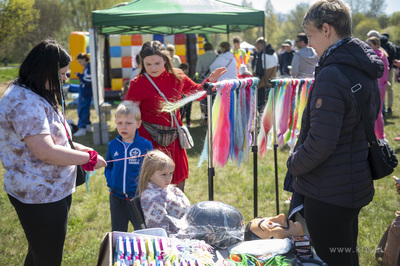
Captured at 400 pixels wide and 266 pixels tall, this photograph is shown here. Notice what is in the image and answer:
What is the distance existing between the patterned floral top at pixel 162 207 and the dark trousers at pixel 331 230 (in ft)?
2.31

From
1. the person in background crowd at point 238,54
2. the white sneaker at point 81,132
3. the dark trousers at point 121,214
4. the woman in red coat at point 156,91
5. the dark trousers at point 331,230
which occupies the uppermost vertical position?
the person in background crowd at point 238,54

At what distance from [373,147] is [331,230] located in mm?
468

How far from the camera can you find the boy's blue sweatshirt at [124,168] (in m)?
2.83

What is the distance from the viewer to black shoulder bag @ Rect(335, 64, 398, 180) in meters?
1.90

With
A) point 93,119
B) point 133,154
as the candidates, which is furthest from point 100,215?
point 93,119

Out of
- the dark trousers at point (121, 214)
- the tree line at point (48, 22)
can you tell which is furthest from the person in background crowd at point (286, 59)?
the tree line at point (48, 22)

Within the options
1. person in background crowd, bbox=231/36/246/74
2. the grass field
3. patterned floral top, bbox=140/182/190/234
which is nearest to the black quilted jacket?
patterned floral top, bbox=140/182/190/234

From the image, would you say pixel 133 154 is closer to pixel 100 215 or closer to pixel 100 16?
pixel 100 215

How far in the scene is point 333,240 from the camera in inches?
81.0

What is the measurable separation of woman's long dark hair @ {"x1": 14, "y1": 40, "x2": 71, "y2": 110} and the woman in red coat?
1.25 meters

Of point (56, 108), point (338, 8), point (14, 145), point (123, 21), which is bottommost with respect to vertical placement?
point (14, 145)

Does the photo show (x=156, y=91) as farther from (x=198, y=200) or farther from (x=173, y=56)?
(x=173, y=56)

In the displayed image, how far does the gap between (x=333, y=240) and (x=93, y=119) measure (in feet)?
28.5

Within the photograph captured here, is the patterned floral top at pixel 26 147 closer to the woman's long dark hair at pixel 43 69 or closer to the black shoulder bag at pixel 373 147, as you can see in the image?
the woman's long dark hair at pixel 43 69
